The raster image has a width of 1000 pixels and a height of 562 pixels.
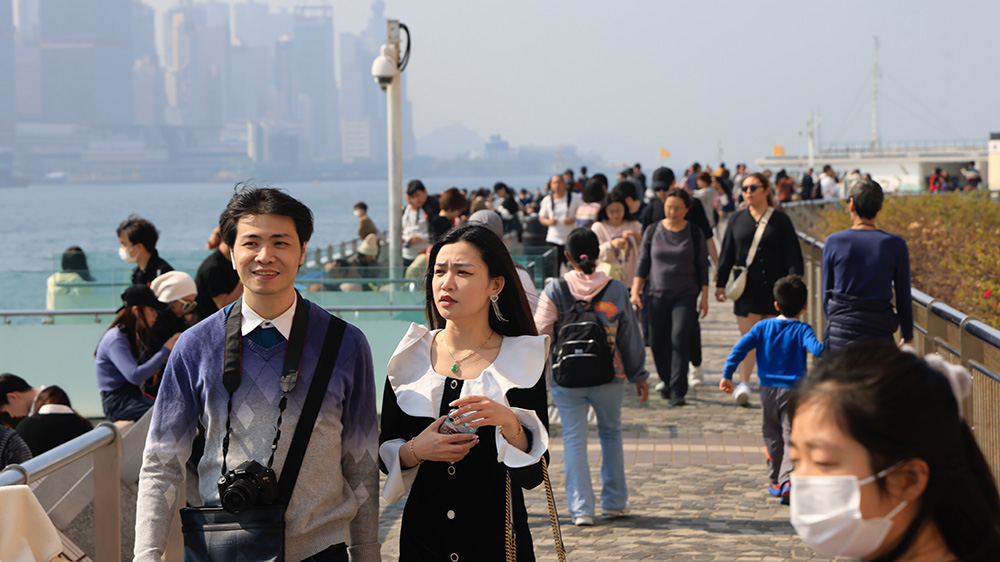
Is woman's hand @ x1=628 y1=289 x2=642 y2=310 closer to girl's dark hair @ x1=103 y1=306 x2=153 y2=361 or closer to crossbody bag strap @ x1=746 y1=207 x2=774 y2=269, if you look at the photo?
crossbody bag strap @ x1=746 y1=207 x2=774 y2=269

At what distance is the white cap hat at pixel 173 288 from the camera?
7320 millimetres

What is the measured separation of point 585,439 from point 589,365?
1.69 feet

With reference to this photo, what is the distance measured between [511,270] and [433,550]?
3.12 feet

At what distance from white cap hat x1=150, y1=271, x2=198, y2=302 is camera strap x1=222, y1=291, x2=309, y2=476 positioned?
13.7 ft

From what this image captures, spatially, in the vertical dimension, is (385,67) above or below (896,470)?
above

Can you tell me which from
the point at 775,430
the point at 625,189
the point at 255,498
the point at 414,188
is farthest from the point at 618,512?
the point at 414,188

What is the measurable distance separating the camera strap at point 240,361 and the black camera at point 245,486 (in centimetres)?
5

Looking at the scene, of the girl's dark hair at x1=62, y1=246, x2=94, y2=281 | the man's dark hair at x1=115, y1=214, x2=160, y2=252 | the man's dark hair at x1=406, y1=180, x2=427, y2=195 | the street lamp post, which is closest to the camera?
the man's dark hair at x1=115, y1=214, x2=160, y2=252

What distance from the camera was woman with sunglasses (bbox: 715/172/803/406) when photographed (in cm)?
948

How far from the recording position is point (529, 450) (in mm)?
3514

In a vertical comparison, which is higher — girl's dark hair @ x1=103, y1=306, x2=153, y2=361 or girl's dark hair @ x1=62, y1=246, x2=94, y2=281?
girl's dark hair @ x1=62, y1=246, x2=94, y2=281

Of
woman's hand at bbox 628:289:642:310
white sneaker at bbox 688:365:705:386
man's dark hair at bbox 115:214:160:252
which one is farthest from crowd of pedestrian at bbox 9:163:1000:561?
white sneaker at bbox 688:365:705:386

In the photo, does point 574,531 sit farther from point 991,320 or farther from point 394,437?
point 991,320

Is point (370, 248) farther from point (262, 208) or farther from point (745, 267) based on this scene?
point (262, 208)
